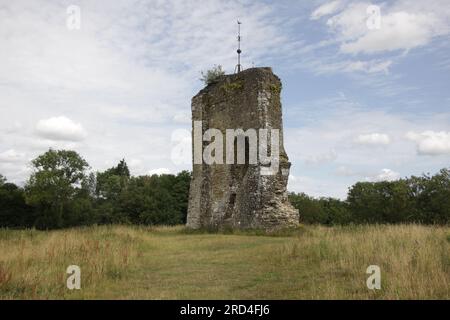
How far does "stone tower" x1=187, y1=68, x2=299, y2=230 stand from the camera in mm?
19172

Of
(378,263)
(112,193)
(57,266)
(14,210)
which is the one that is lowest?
(14,210)

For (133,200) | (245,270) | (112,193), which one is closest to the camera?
(245,270)

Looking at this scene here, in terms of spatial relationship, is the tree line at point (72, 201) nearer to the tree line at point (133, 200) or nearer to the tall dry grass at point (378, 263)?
the tree line at point (133, 200)

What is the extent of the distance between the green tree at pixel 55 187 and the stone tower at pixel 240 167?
30.8m

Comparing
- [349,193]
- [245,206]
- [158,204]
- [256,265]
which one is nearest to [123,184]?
[158,204]

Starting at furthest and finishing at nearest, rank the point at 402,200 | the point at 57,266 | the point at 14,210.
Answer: the point at 14,210 → the point at 402,200 → the point at 57,266

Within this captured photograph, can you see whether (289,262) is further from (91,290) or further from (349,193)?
(349,193)

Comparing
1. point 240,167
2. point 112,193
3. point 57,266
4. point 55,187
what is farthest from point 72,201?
point 57,266

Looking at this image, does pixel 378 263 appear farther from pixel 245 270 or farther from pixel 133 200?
pixel 133 200

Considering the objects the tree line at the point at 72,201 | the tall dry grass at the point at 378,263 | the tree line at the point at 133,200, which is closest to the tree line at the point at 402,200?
the tree line at the point at 133,200

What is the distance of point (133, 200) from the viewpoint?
48.8 m

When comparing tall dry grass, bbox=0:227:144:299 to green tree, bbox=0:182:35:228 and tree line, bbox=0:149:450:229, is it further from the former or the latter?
green tree, bbox=0:182:35:228

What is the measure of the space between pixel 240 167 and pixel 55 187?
35155mm
